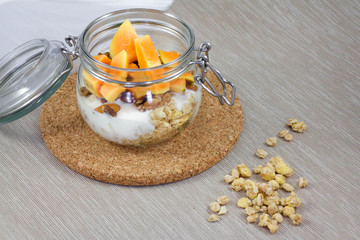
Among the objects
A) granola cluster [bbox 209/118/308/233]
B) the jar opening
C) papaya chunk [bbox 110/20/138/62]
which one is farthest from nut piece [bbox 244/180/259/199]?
papaya chunk [bbox 110/20/138/62]

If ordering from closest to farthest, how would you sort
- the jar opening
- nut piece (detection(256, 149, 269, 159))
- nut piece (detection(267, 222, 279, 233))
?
1. nut piece (detection(267, 222, 279, 233))
2. the jar opening
3. nut piece (detection(256, 149, 269, 159))

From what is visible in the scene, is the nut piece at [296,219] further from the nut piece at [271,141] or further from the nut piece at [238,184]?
the nut piece at [271,141]

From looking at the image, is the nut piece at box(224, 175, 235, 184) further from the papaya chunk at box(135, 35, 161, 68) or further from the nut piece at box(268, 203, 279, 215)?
the papaya chunk at box(135, 35, 161, 68)

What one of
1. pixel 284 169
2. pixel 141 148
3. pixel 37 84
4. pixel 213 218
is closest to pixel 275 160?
pixel 284 169

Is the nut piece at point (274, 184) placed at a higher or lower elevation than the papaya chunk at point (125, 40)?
lower

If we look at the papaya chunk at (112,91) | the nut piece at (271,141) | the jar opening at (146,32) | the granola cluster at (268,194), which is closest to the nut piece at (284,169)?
the granola cluster at (268,194)

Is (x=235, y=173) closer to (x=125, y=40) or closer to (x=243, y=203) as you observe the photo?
(x=243, y=203)
